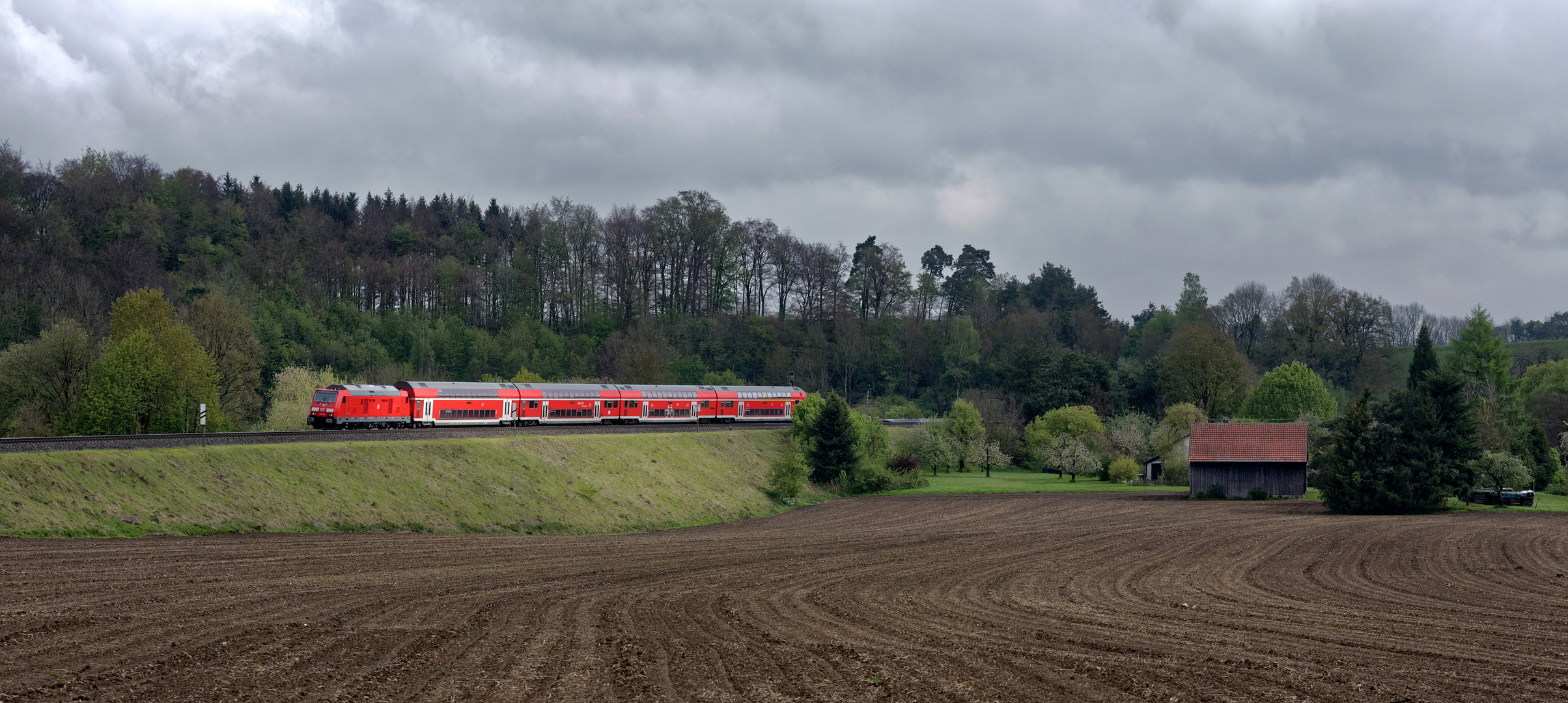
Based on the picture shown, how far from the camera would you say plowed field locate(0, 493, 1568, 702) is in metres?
15.1

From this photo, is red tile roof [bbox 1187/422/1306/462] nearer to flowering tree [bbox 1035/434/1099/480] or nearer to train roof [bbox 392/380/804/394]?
flowering tree [bbox 1035/434/1099/480]

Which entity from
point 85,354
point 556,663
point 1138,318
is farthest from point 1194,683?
point 1138,318

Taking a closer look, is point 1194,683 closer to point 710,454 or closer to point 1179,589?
point 1179,589

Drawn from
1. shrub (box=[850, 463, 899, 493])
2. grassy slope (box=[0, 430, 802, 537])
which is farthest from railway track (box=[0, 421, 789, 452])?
shrub (box=[850, 463, 899, 493])

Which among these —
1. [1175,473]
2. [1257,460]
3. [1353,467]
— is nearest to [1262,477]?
[1257,460]

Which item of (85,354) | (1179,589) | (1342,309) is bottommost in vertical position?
(1179,589)

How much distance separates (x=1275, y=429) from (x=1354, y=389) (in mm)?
58271

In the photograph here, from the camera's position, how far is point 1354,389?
109m

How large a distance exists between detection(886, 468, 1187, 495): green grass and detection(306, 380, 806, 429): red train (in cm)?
1480

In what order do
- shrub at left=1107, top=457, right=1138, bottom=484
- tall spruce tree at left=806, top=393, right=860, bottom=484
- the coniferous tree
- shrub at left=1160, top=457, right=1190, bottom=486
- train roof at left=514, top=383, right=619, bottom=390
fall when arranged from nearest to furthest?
the coniferous tree, train roof at left=514, top=383, right=619, bottom=390, tall spruce tree at left=806, top=393, right=860, bottom=484, shrub at left=1160, top=457, right=1190, bottom=486, shrub at left=1107, top=457, right=1138, bottom=484

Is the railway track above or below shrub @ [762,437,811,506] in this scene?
above

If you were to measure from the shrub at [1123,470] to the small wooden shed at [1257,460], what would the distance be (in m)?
16.5

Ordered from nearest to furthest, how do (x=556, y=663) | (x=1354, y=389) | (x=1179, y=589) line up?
(x=556, y=663), (x=1179, y=589), (x=1354, y=389)

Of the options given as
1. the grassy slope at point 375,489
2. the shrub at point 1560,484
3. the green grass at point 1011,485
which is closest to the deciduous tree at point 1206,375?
the green grass at point 1011,485
